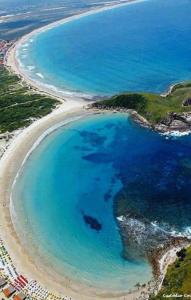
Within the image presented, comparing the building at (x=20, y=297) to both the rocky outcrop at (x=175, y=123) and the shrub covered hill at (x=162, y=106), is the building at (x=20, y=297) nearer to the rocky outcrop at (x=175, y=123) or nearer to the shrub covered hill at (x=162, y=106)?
the rocky outcrop at (x=175, y=123)

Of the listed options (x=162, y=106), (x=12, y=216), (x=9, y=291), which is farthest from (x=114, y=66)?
(x=9, y=291)

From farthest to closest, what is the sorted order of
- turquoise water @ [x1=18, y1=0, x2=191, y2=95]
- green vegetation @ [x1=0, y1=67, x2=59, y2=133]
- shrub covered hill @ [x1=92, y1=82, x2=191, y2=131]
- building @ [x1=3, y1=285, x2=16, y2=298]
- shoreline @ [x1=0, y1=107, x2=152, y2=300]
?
turquoise water @ [x1=18, y1=0, x2=191, y2=95] < green vegetation @ [x1=0, y1=67, x2=59, y2=133] < shrub covered hill @ [x1=92, y1=82, x2=191, y2=131] < shoreline @ [x1=0, y1=107, x2=152, y2=300] < building @ [x1=3, y1=285, x2=16, y2=298]

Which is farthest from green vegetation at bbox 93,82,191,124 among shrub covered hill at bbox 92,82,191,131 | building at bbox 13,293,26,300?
building at bbox 13,293,26,300

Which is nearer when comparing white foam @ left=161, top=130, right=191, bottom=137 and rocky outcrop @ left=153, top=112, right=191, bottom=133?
white foam @ left=161, top=130, right=191, bottom=137

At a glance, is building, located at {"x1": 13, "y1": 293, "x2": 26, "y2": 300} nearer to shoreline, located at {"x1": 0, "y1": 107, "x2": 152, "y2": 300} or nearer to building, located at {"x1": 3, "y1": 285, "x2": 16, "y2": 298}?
building, located at {"x1": 3, "y1": 285, "x2": 16, "y2": 298}

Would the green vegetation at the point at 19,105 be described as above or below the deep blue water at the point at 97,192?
above

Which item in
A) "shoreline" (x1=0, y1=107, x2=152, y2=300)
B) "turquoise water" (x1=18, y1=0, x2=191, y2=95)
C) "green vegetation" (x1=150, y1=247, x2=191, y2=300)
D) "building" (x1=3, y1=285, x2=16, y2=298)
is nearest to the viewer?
"green vegetation" (x1=150, y1=247, x2=191, y2=300)

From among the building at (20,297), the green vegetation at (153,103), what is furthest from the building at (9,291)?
the green vegetation at (153,103)
